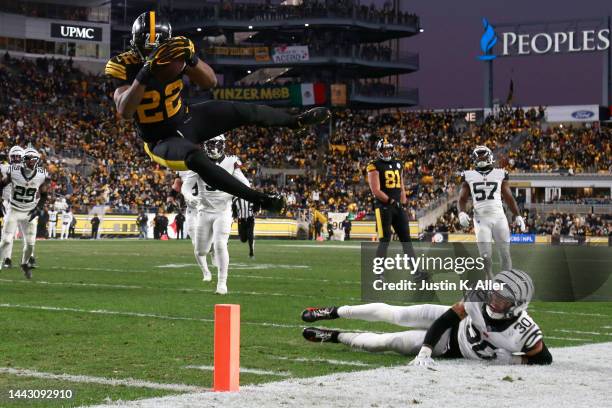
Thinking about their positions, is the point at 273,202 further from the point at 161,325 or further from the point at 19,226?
the point at 19,226

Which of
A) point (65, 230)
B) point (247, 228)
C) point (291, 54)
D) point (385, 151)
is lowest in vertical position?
point (65, 230)

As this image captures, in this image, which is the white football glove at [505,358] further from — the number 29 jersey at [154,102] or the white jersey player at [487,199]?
the white jersey player at [487,199]

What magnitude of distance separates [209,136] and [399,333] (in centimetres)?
212

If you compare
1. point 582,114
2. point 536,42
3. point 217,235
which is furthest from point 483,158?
point 536,42

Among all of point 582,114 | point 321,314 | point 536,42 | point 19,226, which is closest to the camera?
point 321,314

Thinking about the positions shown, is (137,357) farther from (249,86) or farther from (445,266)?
(249,86)

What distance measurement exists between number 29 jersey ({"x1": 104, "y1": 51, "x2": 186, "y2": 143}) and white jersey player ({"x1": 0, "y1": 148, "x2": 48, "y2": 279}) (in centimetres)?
894

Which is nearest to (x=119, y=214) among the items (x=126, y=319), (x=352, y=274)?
(x=352, y=274)

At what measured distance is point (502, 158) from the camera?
5100 cm

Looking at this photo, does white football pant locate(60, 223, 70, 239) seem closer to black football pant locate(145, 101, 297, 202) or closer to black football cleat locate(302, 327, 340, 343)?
black football cleat locate(302, 327, 340, 343)

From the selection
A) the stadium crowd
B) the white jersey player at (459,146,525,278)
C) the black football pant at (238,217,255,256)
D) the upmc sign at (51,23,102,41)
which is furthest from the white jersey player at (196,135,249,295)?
the upmc sign at (51,23,102,41)

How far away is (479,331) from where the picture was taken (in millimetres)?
7520

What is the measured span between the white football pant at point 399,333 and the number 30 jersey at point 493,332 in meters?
0.22

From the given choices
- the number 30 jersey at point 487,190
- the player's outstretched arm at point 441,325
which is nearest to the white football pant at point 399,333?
the player's outstretched arm at point 441,325
